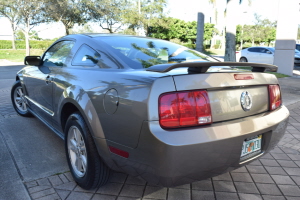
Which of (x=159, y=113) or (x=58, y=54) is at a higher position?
(x=58, y=54)

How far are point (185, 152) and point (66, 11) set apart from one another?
26474 mm

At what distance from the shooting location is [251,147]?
7.22 feet

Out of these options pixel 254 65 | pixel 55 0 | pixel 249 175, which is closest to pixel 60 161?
pixel 249 175

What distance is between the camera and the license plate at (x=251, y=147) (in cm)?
213

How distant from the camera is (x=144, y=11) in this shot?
108 ft

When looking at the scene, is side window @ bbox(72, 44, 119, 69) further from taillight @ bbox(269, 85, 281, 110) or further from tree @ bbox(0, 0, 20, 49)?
tree @ bbox(0, 0, 20, 49)

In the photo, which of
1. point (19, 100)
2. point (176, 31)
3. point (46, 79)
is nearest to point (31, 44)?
point (176, 31)

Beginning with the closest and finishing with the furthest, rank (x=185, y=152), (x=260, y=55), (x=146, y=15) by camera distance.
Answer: (x=185, y=152) < (x=260, y=55) < (x=146, y=15)

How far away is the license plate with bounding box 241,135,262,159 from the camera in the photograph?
6.98ft

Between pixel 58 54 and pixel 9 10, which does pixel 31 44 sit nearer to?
pixel 9 10

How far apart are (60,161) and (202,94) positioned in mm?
1997

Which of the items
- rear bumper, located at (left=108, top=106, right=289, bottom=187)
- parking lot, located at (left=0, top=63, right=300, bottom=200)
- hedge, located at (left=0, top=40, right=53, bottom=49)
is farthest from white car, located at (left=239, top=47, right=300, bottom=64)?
hedge, located at (left=0, top=40, right=53, bottom=49)

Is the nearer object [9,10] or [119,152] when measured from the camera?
[119,152]

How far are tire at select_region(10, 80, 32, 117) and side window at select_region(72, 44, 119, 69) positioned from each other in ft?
7.40
